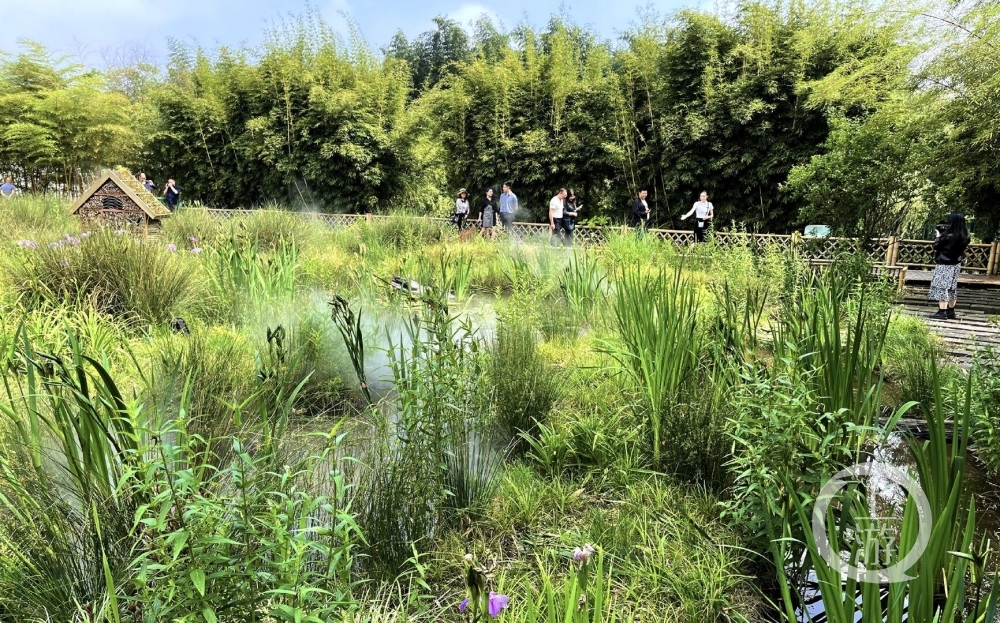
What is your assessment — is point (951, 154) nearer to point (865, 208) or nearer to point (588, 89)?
point (865, 208)

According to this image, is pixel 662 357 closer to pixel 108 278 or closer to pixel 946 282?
pixel 108 278

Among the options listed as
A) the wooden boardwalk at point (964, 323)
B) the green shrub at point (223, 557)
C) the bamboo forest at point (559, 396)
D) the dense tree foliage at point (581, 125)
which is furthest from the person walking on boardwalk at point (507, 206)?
the green shrub at point (223, 557)

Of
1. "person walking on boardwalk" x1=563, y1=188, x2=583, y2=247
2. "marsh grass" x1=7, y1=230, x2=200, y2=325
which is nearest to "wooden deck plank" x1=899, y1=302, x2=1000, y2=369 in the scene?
"person walking on boardwalk" x1=563, y1=188, x2=583, y2=247

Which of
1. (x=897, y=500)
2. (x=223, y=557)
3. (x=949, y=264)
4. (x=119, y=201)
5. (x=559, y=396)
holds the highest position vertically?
(x=119, y=201)

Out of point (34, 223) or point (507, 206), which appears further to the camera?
point (507, 206)

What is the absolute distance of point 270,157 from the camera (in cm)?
1418

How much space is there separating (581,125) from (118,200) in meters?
9.40

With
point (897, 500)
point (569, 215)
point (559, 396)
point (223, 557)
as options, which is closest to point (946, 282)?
point (569, 215)

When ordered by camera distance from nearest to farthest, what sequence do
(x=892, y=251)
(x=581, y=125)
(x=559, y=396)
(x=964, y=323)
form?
(x=559, y=396) → (x=964, y=323) → (x=892, y=251) → (x=581, y=125)

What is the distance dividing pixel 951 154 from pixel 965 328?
8.52 feet

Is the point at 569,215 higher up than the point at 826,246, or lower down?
higher up

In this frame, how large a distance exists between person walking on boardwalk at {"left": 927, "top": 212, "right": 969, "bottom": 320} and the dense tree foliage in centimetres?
107

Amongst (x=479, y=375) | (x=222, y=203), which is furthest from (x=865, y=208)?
(x=222, y=203)

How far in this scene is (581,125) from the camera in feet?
42.4
